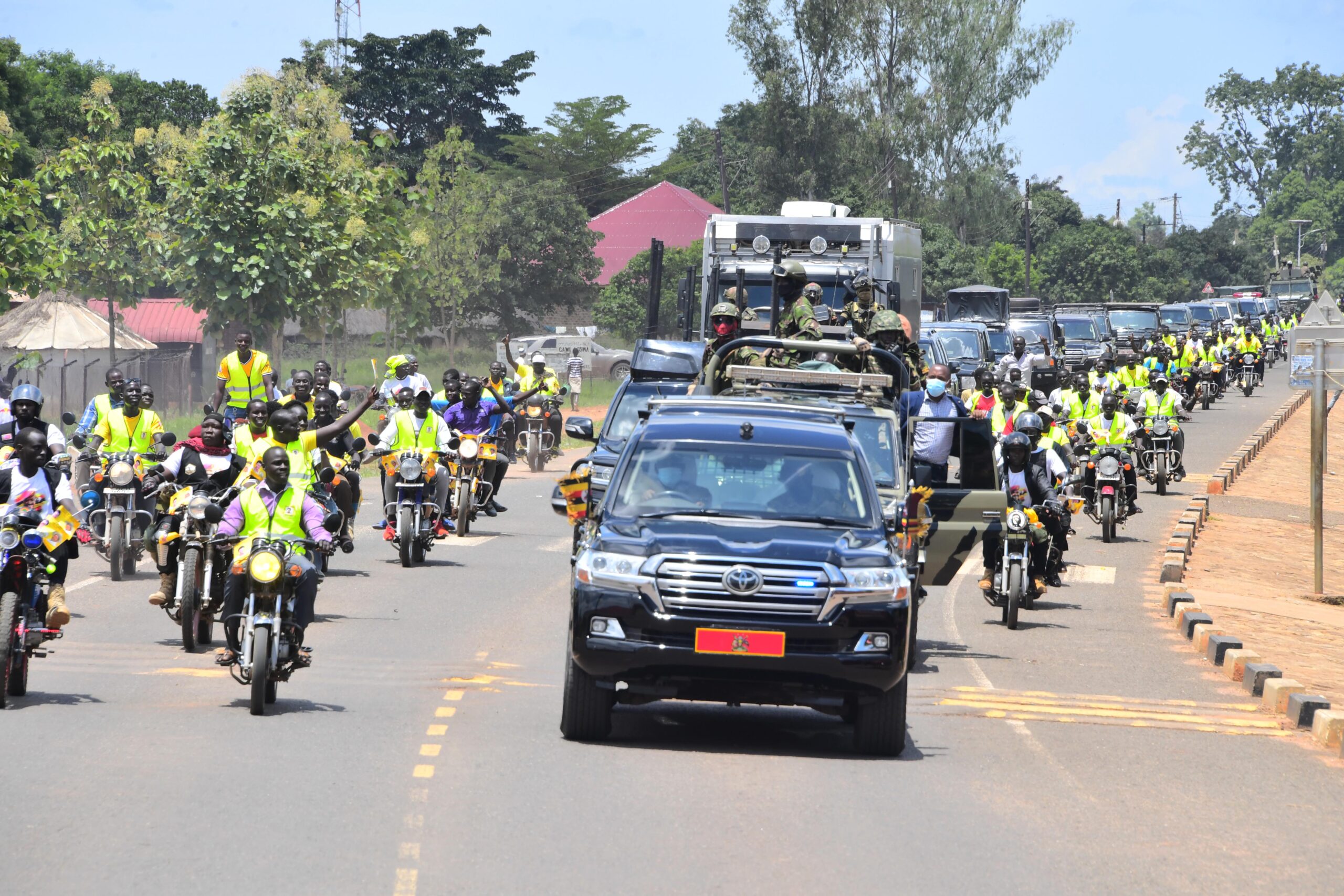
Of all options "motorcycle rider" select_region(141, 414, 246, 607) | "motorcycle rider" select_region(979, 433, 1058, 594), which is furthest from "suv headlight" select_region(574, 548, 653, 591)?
"motorcycle rider" select_region(979, 433, 1058, 594)

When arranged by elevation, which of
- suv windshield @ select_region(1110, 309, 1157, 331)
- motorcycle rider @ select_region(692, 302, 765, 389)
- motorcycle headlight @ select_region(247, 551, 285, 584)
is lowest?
motorcycle headlight @ select_region(247, 551, 285, 584)

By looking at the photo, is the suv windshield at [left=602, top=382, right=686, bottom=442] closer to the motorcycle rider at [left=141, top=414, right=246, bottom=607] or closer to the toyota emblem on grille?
the motorcycle rider at [left=141, top=414, right=246, bottom=607]

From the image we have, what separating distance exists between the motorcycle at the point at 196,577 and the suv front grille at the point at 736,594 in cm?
455

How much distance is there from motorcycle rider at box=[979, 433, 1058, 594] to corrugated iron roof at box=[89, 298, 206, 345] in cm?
4199

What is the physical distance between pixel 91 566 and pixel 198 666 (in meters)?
6.34

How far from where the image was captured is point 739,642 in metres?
9.13

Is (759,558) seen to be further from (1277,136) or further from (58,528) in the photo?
(1277,136)

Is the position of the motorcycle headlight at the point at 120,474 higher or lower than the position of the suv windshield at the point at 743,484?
lower

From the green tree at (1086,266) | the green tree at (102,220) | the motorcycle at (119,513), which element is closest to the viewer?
the motorcycle at (119,513)

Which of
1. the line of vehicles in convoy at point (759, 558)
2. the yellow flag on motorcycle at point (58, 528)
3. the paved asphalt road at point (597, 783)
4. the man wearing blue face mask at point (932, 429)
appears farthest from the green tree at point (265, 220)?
the yellow flag on motorcycle at point (58, 528)

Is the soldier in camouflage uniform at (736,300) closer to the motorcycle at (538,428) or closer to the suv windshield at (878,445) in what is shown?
the suv windshield at (878,445)

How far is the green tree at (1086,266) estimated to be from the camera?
289 feet

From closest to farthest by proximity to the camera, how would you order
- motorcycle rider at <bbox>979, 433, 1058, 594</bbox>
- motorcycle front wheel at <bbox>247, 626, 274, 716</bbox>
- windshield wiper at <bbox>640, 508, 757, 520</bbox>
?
windshield wiper at <bbox>640, 508, 757, 520</bbox>, motorcycle front wheel at <bbox>247, 626, 274, 716</bbox>, motorcycle rider at <bbox>979, 433, 1058, 594</bbox>

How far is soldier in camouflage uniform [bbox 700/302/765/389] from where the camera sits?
15.1 m
